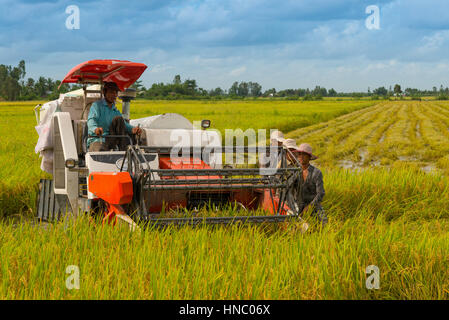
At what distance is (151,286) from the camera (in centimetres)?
297

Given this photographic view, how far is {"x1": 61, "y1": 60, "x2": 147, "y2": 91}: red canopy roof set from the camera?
19.2 feet

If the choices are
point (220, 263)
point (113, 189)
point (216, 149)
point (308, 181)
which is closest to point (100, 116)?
point (216, 149)

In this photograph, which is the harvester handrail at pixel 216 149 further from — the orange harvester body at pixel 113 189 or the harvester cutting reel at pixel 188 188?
the orange harvester body at pixel 113 189

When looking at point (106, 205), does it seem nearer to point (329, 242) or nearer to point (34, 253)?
point (34, 253)

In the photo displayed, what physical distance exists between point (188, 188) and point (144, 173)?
17.3 inches

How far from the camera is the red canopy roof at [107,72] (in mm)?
5867

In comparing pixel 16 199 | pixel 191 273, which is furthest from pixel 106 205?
pixel 16 199

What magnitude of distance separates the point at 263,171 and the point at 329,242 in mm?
1313

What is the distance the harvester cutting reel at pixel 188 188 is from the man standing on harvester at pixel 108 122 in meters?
0.51

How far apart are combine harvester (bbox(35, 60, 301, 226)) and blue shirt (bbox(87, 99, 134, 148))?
0.27 metres

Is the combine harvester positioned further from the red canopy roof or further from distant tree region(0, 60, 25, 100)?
distant tree region(0, 60, 25, 100)

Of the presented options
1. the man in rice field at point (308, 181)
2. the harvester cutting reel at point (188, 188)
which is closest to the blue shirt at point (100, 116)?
the harvester cutting reel at point (188, 188)

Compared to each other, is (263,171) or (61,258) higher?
(263,171)
